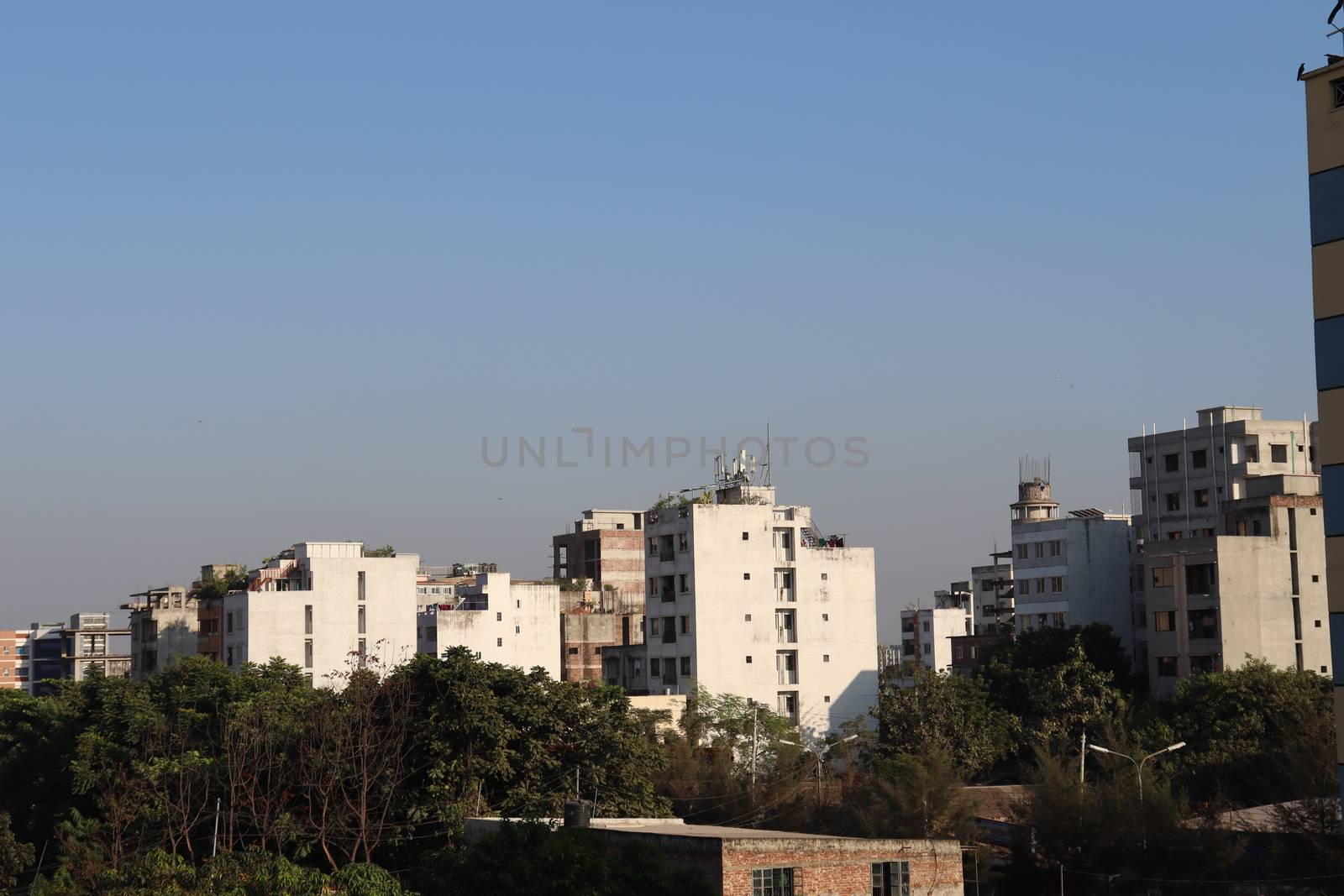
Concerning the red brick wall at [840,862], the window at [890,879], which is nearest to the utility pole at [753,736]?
the red brick wall at [840,862]

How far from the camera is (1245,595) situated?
95500 millimetres

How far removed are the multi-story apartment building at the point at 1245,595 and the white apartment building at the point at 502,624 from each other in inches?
1679

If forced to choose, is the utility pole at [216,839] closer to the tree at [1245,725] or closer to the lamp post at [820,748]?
the lamp post at [820,748]

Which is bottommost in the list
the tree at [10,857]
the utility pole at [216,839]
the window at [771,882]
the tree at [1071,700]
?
the tree at [10,857]

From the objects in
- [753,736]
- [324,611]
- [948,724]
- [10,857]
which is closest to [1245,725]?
[948,724]

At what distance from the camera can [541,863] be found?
A: 3622 cm

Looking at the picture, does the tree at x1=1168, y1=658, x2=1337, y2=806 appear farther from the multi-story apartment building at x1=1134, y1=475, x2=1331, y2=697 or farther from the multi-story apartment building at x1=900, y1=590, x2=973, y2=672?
the multi-story apartment building at x1=900, y1=590, x2=973, y2=672

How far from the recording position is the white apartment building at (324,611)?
369 ft

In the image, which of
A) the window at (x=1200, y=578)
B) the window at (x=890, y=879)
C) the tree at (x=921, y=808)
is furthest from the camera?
the window at (x=1200, y=578)

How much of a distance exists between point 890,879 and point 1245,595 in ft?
203

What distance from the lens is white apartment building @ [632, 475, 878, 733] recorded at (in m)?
105

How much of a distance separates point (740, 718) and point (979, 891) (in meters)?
38.5

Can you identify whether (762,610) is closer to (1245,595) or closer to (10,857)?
(1245,595)

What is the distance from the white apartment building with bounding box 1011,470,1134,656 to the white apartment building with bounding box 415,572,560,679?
32.7m
